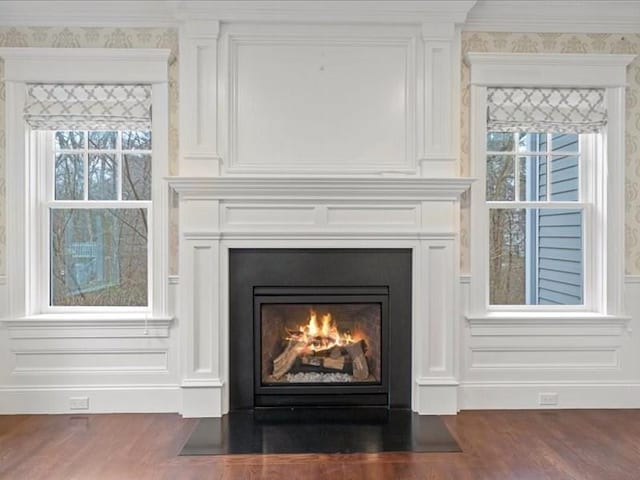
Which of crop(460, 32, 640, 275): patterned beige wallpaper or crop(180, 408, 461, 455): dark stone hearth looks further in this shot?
crop(460, 32, 640, 275): patterned beige wallpaper

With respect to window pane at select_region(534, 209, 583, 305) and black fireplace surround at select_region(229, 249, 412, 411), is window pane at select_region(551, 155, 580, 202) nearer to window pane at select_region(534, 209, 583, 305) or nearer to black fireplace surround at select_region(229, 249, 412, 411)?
window pane at select_region(534, 209, 583, 305)

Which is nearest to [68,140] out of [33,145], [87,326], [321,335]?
[33,145]

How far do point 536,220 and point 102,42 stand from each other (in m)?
3.32

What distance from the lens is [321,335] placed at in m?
3.39

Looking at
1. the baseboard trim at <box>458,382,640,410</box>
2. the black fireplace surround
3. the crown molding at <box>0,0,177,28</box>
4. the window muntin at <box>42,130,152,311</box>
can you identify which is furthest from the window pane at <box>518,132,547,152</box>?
the window muntin at <box>42,130,152,311</box>

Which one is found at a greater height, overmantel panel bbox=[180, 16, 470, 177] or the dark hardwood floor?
overmantel panel bbox=[180, 16, 470, 177]

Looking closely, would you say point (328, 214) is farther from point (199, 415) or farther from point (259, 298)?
point (199, 415)

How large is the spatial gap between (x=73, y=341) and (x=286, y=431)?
1.61 meters

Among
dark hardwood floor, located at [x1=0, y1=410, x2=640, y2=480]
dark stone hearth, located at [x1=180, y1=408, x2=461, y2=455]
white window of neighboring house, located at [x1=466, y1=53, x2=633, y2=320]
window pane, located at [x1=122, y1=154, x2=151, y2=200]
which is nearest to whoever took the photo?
dark hardwood floor, located at [x1=0, y1=410, x2=640, y2=480]

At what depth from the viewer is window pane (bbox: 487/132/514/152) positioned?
3.48 meters

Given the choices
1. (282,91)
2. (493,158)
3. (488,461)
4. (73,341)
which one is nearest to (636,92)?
(493,158)

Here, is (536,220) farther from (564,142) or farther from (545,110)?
(545,110)

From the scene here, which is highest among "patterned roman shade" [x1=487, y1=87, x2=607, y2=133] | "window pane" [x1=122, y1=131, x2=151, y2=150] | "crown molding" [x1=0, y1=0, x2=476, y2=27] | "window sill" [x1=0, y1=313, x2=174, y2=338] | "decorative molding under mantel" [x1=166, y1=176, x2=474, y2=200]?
"crown molding" [x1=0, y1=0, x2=476, y2=27]

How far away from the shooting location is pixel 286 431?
291 cm
